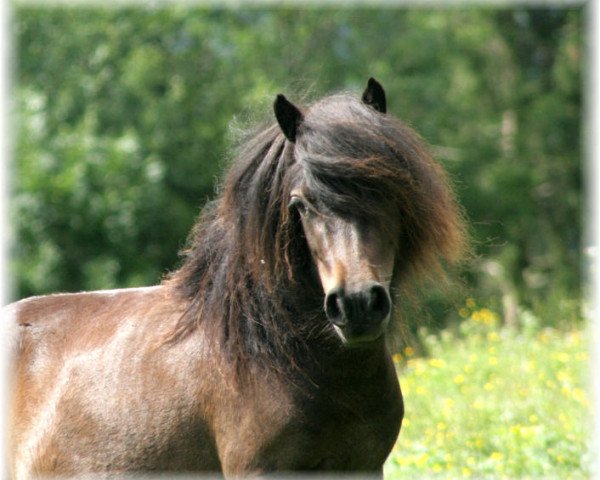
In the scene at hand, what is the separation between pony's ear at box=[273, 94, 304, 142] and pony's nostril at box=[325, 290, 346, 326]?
0.86m

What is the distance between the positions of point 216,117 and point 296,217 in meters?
19.3

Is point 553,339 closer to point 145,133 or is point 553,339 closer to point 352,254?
point 352,254

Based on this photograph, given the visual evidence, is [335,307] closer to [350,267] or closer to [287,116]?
[350,267]

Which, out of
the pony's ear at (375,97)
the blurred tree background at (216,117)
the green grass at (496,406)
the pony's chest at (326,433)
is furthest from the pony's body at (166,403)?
the blurred tree background at (216,117)

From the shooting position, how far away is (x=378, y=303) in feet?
11.7

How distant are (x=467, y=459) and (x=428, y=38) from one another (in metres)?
20.0

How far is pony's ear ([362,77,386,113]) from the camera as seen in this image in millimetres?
4363

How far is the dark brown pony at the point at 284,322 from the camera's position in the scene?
393 centimetres

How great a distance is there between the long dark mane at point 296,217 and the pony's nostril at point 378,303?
42 centimetres

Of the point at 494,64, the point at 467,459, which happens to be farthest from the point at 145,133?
the point at 467,459

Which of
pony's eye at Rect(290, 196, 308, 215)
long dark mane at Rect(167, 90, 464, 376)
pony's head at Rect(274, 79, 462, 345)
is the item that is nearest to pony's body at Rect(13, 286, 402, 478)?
→ long dark mane at Rect(167, 90, 464, 376)

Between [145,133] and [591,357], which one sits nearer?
[591,357]

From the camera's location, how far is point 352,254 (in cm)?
370

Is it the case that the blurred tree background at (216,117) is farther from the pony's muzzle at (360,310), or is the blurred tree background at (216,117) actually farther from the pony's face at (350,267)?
the pony's muzzle at (360,310)
